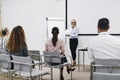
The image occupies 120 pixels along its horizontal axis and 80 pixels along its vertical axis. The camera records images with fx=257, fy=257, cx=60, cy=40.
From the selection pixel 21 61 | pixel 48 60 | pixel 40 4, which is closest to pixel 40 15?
pixel 40 4

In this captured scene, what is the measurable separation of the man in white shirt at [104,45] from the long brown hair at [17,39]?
180 cm

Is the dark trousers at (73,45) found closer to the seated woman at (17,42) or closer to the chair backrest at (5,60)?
the seated woman at (17,42)

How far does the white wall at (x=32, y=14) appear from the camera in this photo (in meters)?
9.48

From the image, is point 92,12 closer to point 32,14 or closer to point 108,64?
point 32,14

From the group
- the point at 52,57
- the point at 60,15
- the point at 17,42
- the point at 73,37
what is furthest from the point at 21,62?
the point at 60,15

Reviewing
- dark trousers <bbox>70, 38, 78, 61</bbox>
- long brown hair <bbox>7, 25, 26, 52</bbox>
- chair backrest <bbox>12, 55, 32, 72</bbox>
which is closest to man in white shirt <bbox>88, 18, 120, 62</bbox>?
chair backrest <bbox>12, 55, 32, 72</bbox>

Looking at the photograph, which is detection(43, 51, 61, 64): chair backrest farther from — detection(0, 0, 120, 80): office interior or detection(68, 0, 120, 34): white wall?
detection(68, 0, 120, 34): white wall

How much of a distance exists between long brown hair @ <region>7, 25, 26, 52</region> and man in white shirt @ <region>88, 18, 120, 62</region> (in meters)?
1.80

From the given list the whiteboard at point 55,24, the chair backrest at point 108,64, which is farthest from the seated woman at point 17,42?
the whiteboard at point 55,24

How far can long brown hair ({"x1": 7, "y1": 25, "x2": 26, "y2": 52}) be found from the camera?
4.96 meters

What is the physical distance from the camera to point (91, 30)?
873 cm

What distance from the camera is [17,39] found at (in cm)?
496

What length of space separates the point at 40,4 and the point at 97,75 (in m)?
6.64

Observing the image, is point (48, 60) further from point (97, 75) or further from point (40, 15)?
point (40, 15)
